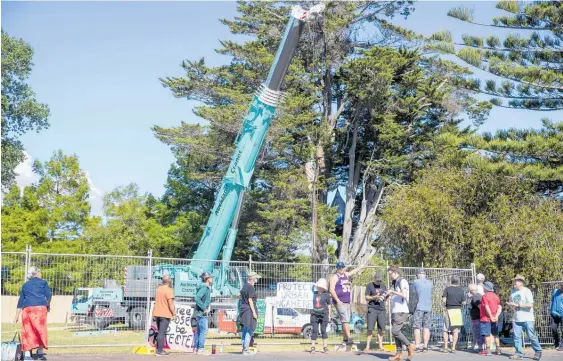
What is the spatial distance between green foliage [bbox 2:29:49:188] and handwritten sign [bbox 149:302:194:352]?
2709 cm

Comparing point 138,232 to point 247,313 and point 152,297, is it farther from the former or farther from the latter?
point 247,313

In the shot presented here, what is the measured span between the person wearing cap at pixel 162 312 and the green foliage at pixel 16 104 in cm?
2771

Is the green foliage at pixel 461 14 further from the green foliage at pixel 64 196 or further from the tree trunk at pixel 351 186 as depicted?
the green foliage at pixel 64 196

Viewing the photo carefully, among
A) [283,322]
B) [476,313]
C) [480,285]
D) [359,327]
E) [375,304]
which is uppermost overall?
[480,285]

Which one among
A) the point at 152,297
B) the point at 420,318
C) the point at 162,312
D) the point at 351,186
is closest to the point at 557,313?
the point at 420,318

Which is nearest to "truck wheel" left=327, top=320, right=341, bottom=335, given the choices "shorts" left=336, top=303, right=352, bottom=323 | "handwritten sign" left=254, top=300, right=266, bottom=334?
"handwritten sign" left=254, top=300, right=266, bottom=334

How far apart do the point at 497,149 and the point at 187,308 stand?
1224 centimetres

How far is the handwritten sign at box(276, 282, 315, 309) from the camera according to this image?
1731cm

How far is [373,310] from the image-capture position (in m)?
14.2

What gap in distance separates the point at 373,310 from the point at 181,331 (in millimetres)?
4037

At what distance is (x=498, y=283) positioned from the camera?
1952cm

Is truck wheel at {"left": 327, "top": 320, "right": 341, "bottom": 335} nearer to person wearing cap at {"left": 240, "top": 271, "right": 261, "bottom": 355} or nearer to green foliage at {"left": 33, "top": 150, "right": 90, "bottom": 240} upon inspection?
person wearing cap at {"left": 240, "top": 271, "right": 261, "bottom": 355}

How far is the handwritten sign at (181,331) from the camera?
14164 mm

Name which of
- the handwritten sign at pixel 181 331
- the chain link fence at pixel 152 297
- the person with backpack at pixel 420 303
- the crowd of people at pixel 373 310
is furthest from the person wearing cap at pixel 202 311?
the person with backpack at pixel 420 303
